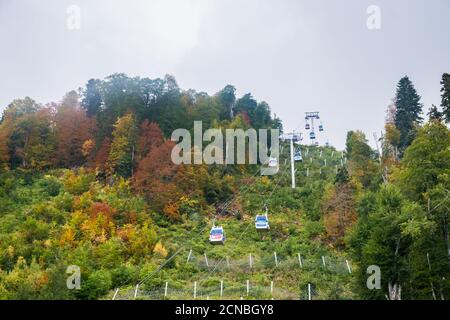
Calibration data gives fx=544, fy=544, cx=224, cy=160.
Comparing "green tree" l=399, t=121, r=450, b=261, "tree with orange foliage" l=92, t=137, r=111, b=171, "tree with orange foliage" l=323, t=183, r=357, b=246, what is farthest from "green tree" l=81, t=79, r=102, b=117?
"green tree" l=399, t=121, r=450, b=261

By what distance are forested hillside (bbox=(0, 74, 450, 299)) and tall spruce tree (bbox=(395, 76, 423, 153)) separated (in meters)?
0.16

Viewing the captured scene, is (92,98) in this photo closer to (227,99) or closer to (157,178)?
(227,99)

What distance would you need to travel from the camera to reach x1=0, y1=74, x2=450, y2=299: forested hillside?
Result: 27688mm

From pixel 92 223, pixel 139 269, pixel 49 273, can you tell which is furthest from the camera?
pixel 92 223

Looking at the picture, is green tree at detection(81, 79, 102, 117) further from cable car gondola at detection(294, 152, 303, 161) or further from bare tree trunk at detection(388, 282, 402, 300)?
bare tree trunk at detection(388, 282, 402, 300)

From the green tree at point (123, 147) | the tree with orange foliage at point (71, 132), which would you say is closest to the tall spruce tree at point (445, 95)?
the green tree at point (123, 147)

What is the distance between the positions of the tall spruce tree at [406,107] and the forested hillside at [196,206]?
0.16m

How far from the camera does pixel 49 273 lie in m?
24.5

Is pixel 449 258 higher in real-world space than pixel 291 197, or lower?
lower

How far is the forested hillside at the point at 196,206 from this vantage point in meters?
27.7

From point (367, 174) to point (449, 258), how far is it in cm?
2089
